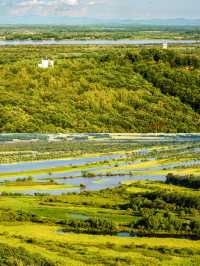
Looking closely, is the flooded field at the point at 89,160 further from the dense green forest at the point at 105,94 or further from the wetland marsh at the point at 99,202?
the dense green forest at the point at 105,94

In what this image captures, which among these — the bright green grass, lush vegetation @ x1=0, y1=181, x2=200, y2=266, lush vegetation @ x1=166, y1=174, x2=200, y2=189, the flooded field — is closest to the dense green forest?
the flooded field

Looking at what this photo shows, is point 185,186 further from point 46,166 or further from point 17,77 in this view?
point 17,77

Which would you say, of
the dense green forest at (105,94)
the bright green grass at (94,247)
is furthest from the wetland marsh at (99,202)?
the dense green forest at (105,94)

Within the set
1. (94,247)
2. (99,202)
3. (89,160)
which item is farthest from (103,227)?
(89,160)

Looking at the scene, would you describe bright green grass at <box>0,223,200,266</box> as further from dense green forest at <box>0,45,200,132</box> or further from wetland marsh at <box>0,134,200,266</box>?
dense green forest at <box>0,45,200,132</box>

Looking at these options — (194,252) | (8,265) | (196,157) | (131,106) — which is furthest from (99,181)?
(131,106)

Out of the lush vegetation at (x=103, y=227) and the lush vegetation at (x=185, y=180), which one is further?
the lush vegetation at (x=185, y=180)

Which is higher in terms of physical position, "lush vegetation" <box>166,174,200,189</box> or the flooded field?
"lush vegetation" <box>166,174,200,189</box>

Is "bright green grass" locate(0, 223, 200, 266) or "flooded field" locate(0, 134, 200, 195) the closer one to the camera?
"bright green grass" locate(0, 223, 200, 266)
